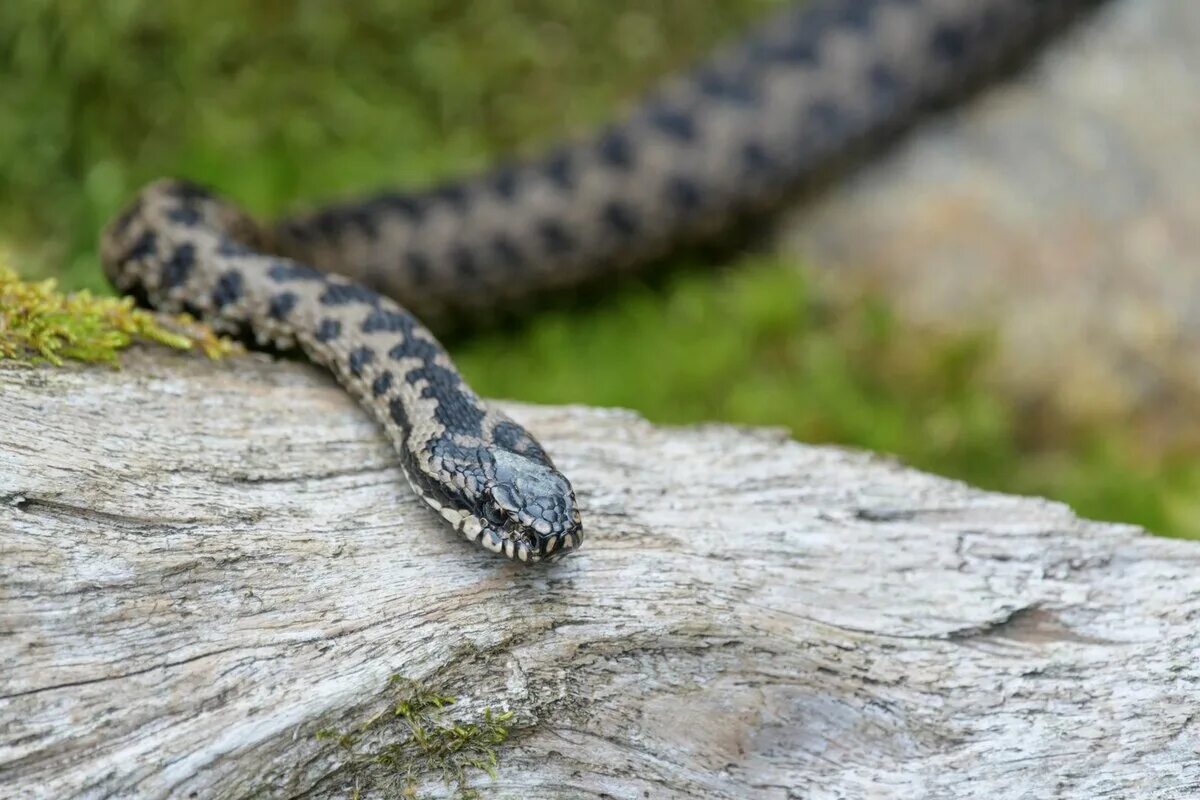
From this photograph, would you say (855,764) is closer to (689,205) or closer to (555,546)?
(555,546)

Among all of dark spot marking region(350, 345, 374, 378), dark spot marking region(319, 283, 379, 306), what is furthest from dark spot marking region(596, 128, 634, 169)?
dark spot marking region(350, 345, 374, 378)

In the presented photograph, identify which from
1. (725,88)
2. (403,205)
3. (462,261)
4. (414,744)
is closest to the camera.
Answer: (414,744)

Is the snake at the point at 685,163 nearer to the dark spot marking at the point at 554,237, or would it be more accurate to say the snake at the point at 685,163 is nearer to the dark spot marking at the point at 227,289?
the dark spot marking at the point at 554,237

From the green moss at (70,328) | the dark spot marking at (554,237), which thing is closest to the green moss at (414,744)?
the green moss at (70,328)

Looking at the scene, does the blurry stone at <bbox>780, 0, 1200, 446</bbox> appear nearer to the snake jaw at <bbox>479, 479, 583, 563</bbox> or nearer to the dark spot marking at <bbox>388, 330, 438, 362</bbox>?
the dark spot marking at <bbox>388, 330, 438, 362</bbox>

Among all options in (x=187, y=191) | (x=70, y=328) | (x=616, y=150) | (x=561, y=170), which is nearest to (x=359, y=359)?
(x=70, y=328)

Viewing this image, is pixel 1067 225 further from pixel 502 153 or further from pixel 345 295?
pixel 345 295

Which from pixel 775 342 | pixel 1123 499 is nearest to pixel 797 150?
pixel 775 342

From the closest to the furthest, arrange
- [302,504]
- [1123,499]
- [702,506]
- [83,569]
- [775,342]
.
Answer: [83,569] < [302,504] < [702,506] < [1123,499] < [775,342]
